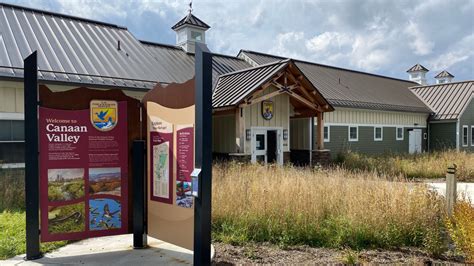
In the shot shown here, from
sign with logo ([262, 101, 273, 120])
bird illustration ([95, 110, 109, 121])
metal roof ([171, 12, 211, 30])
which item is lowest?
bird illustration ([95, 110, 109, 121])

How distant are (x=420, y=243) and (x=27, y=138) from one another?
6379 millimetres

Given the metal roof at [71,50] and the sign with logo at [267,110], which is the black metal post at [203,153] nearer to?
the metal roof at [71,50]

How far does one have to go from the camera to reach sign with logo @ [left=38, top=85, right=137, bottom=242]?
5.59 meters

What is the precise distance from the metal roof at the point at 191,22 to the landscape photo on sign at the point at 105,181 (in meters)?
19.1

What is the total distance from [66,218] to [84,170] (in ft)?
2.48

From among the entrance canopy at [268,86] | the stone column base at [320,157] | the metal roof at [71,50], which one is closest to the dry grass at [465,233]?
the entrance canopy at [268,86]

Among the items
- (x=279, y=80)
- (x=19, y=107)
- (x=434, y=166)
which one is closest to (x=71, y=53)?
(x=19, y=107)

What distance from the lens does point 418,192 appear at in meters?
7.21

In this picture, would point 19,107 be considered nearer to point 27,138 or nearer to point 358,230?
point 27,138

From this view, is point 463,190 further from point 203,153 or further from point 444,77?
point 444,77

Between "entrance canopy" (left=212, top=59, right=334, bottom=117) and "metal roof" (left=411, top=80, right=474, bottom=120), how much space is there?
16632 millimetres

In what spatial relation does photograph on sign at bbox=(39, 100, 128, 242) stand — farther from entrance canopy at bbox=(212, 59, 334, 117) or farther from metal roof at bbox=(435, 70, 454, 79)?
metal roof at bbox=(435, 70, 454, 79)

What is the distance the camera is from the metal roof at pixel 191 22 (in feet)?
77.8

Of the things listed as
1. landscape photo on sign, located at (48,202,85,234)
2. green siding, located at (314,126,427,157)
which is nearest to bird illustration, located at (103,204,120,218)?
landscape photo on sign, located at (48,202,85,234)
